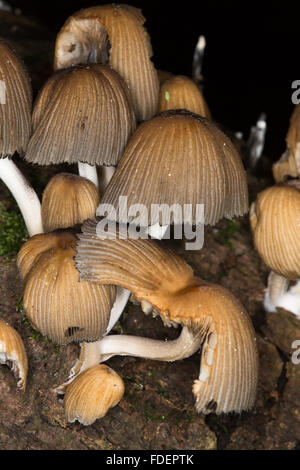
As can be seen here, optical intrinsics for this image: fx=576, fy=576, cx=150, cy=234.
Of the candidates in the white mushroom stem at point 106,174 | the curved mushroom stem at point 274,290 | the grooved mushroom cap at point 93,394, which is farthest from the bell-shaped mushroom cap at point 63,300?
the curved mushroom stem at point 274,290

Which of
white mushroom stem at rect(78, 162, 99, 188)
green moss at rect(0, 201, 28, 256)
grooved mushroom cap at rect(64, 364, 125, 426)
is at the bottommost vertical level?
grooved mushroom cap at rect(64, 364, 125, 426)

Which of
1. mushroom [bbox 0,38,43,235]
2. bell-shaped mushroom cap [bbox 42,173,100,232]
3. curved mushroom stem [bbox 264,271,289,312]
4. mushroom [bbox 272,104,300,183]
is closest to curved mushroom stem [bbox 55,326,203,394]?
bell-shaped mushroom cap [bbox 42,173,100,232]

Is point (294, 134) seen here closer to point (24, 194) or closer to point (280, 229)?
point (280, 229)

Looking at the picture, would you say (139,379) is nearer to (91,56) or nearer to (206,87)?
(91,56)

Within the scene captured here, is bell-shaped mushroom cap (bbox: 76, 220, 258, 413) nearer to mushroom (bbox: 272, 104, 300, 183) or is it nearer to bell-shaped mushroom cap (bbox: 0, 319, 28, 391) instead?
bell-shaped mushroom cap (bbox: 0, 319, 28, 391)

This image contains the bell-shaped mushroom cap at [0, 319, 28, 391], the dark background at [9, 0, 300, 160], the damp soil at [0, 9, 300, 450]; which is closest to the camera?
the bell-shaped mushroom cap at [0, 319, 28, 391]

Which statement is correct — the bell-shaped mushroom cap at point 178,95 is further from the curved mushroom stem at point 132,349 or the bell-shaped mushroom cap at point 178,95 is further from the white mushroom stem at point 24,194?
the curved mushroom stem at point 132,349

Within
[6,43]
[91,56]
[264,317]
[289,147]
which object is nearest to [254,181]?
[289,147]

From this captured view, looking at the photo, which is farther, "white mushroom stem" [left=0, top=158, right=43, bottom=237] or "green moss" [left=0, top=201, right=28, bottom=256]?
"green moss" [left=0, top=201, right=28, bottom=256]
